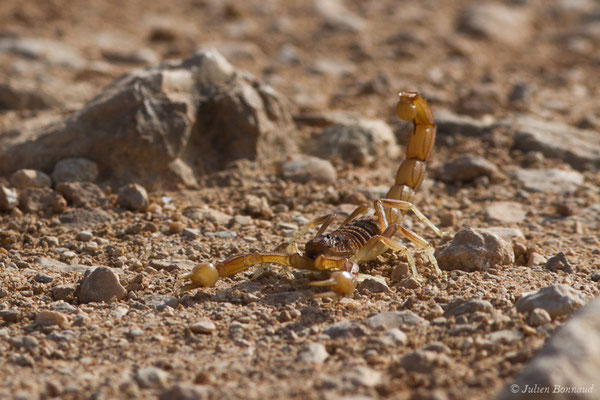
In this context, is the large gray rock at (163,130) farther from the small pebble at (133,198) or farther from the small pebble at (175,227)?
the small pebble at (175,227)

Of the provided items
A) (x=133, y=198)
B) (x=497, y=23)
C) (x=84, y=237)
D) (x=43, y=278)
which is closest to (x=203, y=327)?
(x=43, y=278)

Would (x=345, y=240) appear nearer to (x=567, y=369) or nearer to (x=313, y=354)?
(x=313, y=354)

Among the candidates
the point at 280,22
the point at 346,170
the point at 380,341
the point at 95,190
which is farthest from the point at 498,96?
the point at 380,341

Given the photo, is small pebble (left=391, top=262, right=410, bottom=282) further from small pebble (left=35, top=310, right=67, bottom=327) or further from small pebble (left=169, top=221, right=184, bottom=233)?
small pebble (left=35, top=310, right=67, bottom=327)

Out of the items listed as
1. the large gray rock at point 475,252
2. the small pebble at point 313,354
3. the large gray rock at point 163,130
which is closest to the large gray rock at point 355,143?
the large gray rock at point 163,130

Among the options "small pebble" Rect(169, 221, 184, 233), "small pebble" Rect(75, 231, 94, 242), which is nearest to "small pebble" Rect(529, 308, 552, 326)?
"small pebble" Rect(169, 221, 184, 233)

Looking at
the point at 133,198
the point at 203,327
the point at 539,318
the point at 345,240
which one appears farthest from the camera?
the point at 133,198

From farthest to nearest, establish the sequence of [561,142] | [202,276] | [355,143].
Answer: [561,142], [355,143], [202,276]
